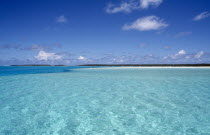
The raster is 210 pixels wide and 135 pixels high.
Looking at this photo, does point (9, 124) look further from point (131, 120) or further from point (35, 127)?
point (131, 120)

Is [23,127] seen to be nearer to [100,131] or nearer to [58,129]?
[58,129]

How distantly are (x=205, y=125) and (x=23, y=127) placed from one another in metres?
5.93

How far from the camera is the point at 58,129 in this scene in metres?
5.14

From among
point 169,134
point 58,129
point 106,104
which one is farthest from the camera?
point 106,104

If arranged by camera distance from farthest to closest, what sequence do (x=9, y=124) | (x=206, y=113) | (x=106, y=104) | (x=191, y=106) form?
1. (x=106, y=104)
2. (x=191, y=106)
3. (x=206, y=113)
4. (x=9, y=124)

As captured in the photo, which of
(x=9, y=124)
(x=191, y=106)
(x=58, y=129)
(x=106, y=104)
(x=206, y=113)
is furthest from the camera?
(x=106, y=104)

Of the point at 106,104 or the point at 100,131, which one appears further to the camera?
the point at 106,104

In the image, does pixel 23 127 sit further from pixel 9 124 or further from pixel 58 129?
pixel 58 129

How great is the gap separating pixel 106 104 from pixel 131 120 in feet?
7.71

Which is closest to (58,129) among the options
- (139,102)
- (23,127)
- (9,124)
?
(23,127)

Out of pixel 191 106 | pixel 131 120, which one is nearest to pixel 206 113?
pixel 191 106

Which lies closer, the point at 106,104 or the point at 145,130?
the point at 145,130

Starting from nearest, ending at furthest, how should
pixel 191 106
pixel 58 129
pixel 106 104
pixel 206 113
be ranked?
pixel 58 129
pixel 206 113
pixel 191 106
pixel 106 104

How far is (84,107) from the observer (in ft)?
24.9
